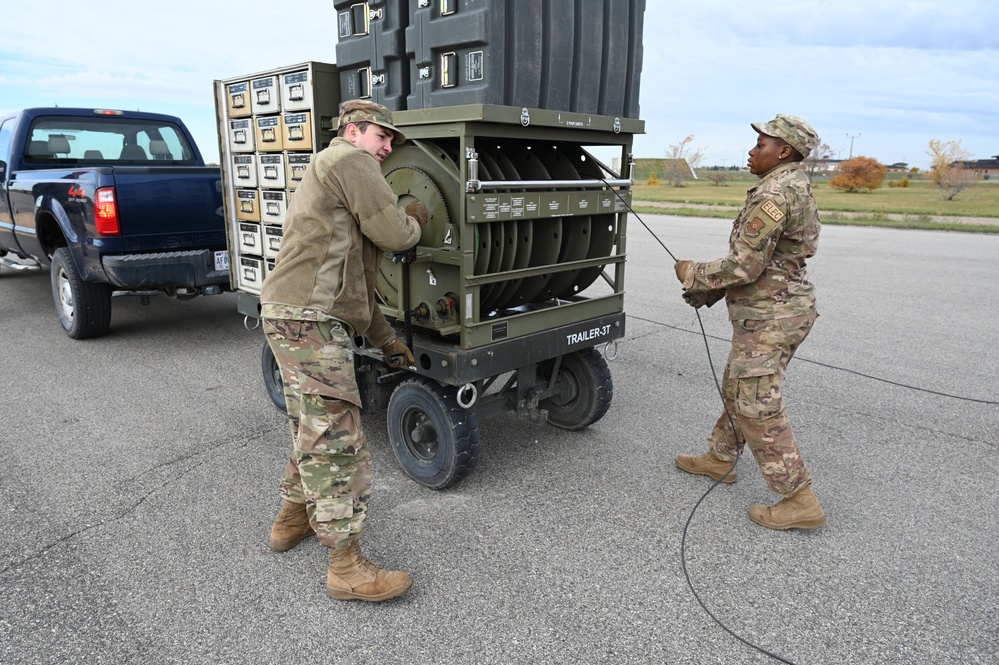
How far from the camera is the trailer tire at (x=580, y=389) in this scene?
4.52 m

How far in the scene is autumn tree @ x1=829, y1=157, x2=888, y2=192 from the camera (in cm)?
4175

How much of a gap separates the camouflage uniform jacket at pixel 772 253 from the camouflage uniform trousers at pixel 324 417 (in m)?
1.89

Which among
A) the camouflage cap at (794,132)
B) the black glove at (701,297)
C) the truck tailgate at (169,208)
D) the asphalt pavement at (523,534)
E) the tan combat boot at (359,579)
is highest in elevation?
the camouflage cap at (794,132)

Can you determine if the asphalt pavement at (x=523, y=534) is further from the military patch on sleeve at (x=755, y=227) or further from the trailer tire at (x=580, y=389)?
the military patch on sleeve at (x=755, y=227)

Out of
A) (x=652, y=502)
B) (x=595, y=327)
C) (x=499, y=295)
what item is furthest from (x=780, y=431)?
(x=499, y=295)

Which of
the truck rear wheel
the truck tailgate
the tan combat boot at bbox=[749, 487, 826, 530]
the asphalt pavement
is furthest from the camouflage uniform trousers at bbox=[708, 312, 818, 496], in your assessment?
the truck rear wheel

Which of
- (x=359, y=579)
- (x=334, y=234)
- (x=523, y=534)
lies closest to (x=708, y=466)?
(x=523, y=534)

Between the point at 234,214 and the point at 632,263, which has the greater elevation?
the point at 234,214

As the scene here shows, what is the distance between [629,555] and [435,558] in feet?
2.89

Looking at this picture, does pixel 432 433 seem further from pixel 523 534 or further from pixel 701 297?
pixel 701 297

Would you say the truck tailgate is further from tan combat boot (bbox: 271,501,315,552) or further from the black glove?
the black glove

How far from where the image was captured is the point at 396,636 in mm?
2697

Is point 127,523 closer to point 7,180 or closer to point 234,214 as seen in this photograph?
point 234,214

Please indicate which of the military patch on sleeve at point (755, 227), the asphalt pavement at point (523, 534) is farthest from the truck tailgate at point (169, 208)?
the military patch on sleeve at point (755, 227)
